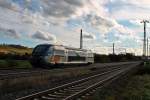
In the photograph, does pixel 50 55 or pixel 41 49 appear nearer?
pixel 50 55

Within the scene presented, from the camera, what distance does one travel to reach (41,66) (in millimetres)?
42219

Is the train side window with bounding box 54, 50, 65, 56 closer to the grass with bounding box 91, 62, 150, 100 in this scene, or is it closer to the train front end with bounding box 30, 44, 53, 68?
the train front end with bounding box 30, 44, 53, 68

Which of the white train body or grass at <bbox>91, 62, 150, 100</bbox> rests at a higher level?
the white train body

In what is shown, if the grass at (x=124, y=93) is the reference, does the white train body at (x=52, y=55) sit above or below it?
above

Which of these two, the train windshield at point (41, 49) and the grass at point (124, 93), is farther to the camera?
the train windshield at point (41, 49)

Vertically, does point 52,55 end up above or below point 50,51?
below

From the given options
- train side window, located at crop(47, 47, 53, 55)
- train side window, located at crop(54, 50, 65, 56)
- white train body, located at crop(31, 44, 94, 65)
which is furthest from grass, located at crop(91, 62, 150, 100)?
train side window, located at crop(54, 50, 65, 56)

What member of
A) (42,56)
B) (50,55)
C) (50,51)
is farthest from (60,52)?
(42,56)

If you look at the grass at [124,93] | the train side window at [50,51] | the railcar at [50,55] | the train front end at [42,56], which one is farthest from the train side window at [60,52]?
the grass at [124,93]

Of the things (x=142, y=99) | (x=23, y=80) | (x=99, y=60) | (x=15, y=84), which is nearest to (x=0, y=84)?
(x=15, y=84)

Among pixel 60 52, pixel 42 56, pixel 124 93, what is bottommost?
pixel 124 93

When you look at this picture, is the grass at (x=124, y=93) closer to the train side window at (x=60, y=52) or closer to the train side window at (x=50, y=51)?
the train side window at (x=50, y=51)

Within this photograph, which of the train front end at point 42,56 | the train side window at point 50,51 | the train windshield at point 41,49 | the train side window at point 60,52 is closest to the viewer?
the train front end at point 42,56

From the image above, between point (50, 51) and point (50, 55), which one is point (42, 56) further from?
point (50, 51)
